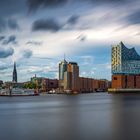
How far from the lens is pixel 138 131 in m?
30.2

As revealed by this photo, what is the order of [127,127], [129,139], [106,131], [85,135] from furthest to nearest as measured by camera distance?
[127,127], [106,131], [85,135], [129,139]

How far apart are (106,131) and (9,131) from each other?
8.33m

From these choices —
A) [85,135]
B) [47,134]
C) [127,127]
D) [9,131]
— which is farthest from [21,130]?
[127,127]

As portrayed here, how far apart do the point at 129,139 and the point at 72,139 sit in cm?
403

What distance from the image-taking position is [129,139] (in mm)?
26391

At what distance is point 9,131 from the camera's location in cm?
3219

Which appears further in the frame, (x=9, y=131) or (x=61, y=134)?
(x=9, y=131)

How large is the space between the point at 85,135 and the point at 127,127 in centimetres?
574

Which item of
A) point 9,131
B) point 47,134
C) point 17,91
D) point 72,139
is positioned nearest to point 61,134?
point 47,134

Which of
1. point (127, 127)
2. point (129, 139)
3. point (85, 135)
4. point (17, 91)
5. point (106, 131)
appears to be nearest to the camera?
point (129, 139)

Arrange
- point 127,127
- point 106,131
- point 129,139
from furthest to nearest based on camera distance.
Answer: point 127,127 < point 106,131 < point 129,139

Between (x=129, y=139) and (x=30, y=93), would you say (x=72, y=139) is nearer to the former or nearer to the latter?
(x=129, y=139)

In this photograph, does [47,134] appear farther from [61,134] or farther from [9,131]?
[9,131]

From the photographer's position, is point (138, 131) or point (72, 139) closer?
point (72, 139)
